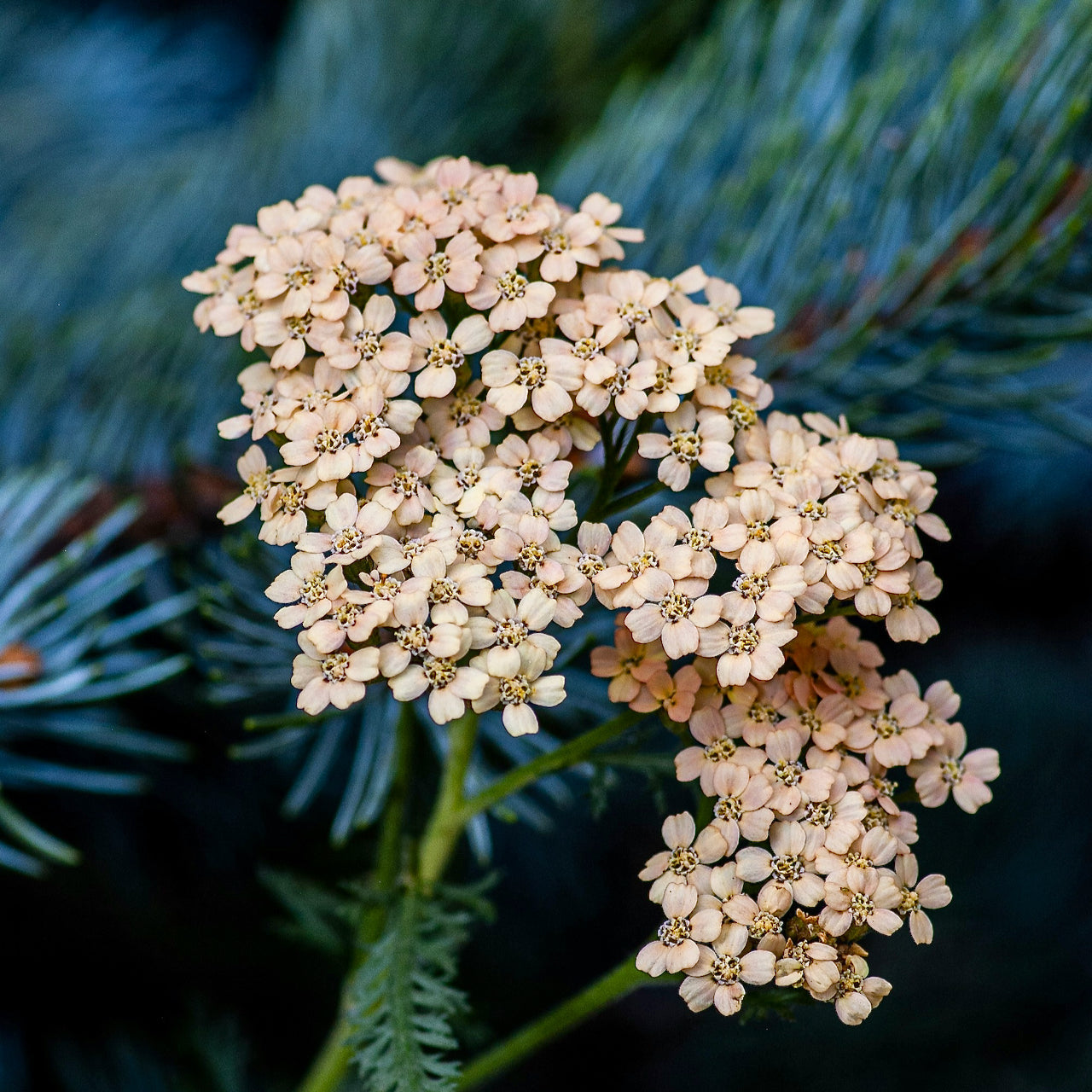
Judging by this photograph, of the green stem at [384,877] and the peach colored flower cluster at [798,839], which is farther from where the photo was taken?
the green stem at [384,877]

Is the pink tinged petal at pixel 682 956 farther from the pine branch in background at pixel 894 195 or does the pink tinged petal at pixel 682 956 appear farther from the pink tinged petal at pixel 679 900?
the pine branch in background at pixel 894 195

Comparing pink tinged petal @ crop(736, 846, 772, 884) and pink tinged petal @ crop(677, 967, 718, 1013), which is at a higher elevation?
pink tinged petal @ crop(736, 846, 772, 884)

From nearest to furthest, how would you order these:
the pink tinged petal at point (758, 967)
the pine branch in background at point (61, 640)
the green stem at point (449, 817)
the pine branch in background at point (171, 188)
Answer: the pink tinged petal at point (758, 967) → the green stem at point (449, 817) → the pine branch in background at point (61, 640) → the pine branch in background at point (171, 188)

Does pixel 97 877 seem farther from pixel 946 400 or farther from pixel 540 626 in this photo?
pixel 946 400

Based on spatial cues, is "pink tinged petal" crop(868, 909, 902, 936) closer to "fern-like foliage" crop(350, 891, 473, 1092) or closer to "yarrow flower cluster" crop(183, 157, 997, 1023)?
"yarrow flower cluster" crop(183, 157, 997, 1023)

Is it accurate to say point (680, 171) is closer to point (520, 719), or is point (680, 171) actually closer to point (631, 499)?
point (631, 499)

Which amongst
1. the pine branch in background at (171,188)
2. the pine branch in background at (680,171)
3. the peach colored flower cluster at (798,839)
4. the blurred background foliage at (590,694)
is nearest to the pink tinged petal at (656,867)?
the peach colored flower cluster at (798,839)

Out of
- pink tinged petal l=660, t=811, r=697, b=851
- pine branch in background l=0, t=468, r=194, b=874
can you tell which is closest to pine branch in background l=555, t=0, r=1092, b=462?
pink tinged petal l=660, t=811, r=697, b=851

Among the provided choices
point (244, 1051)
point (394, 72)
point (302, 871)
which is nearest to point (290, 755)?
point (302, 871)
